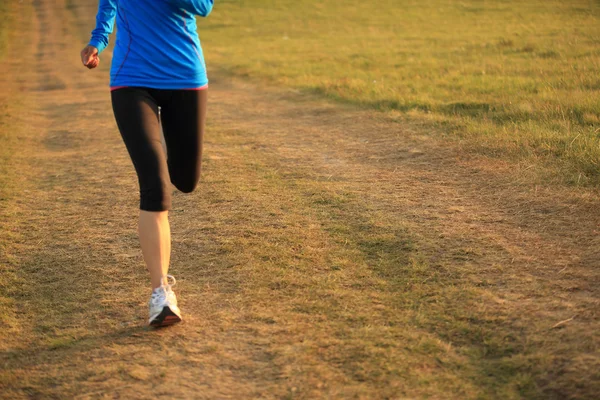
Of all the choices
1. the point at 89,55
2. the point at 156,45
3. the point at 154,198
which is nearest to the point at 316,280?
the point at 154,198

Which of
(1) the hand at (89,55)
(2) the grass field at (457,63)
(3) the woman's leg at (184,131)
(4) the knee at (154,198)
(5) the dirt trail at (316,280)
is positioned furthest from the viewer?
(2) the grass field at (457,63)

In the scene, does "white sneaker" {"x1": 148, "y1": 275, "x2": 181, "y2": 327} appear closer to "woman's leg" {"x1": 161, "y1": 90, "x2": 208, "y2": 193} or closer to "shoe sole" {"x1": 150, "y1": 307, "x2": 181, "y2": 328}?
"shoe sole" {"x1": 150, "y1": 307, "x2": 181, "y2": 328}

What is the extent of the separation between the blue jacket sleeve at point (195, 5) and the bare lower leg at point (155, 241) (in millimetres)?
997

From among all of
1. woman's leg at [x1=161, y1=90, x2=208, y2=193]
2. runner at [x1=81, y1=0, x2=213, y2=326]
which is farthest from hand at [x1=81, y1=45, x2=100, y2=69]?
woman's leg at [x1=161, y1=90, x2=208, y2=193]

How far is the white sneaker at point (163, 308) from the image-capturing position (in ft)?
11.5

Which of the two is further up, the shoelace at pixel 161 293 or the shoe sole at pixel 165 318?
the shoelace at pixel 161 293

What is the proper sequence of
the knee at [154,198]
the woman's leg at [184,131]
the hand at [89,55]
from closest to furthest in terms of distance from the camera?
the knee at [154,198], the woman's leg at [184,131], the hand at [89,55]

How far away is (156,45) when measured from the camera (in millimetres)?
3549

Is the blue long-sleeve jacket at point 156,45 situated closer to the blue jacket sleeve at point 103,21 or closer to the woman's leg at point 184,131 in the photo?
the woman's leg at point 184,131

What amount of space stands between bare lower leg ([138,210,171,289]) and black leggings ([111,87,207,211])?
60mm

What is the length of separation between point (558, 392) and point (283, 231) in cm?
245

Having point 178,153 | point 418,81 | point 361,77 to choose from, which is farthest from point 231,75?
point 178,153

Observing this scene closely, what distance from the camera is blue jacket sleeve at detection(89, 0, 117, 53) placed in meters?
3.87

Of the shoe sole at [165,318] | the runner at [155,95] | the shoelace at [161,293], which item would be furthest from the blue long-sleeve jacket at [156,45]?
the shoe sole at [165,318]
